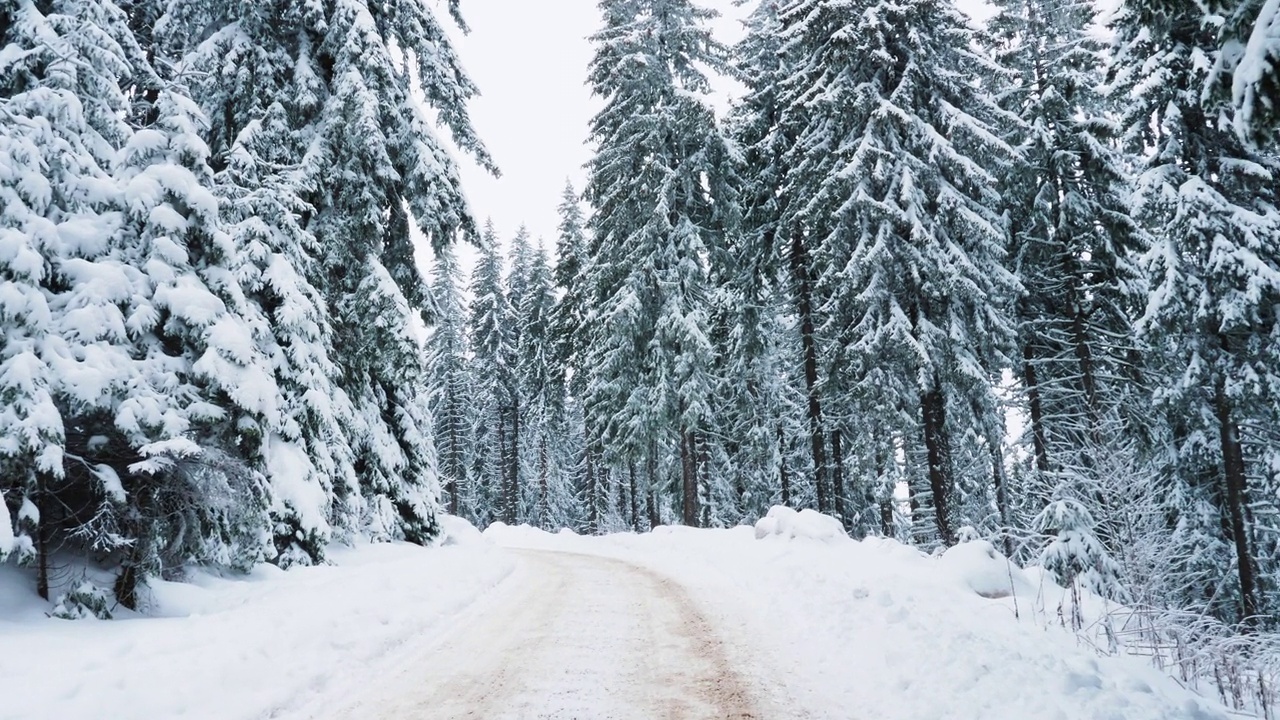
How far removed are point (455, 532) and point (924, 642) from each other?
15.2 metres

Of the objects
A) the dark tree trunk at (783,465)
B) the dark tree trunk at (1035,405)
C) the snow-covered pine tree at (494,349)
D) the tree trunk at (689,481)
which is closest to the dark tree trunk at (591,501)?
the snow-covered pine tree at (494,349)

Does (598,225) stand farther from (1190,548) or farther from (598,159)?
(1190,548)

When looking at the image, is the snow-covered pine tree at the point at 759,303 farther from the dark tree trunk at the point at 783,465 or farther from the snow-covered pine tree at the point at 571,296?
the snow-covered pine tree at the point at 571,296

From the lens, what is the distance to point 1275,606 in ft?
50.3

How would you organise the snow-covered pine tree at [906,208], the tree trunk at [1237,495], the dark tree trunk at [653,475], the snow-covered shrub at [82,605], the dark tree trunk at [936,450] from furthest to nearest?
the dark tree trunk at [653,475] → the snow-covered pine tree at [906,208] → the dark tree trunk at [936,450] → the tree trunk at [1237,495] → the snow-covered shrub at [82,605]

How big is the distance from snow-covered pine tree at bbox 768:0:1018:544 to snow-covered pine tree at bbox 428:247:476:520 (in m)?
30.3

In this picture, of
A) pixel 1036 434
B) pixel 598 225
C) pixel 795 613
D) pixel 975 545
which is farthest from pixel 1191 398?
pixel 598 225

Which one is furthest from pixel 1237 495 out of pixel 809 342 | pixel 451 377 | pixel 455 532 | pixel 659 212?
pixel 451 377

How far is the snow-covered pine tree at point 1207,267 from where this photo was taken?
1355 centimetres

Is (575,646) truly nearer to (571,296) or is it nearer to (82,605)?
(82,605)

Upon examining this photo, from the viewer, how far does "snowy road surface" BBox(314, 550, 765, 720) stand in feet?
17.1

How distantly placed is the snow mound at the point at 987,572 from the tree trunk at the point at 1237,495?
913 centimetres

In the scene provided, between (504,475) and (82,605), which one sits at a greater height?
(504,475)

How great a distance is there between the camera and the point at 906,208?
55.2 feet
